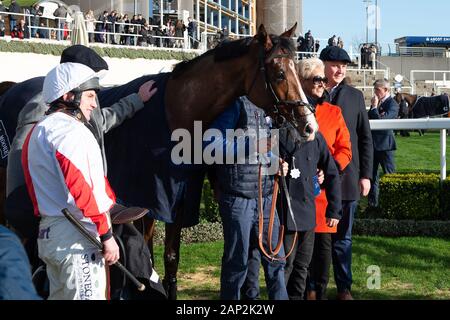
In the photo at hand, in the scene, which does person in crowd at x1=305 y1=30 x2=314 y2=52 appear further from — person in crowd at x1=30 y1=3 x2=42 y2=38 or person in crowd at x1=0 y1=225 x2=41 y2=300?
person in crowd at x1=0 y1=225 x2=41 y2=300

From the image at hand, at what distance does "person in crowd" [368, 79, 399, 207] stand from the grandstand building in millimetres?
16916

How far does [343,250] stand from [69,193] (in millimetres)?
2483

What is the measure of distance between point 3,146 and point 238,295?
202 centimetres

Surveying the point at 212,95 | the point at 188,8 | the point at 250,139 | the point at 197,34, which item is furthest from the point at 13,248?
the point at 188,8

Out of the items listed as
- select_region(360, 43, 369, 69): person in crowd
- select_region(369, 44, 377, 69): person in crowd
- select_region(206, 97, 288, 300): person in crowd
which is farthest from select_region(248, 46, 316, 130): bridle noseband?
select_region(360, 43, 369, 69): person in crowd

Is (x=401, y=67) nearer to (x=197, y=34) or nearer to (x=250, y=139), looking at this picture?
(x=197, y=34)

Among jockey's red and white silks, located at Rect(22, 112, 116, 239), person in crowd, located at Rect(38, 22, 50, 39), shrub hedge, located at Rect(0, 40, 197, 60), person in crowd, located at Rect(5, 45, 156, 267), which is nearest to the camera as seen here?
jockey's red and white silks, located at Rect(22, 112, 116, 239)

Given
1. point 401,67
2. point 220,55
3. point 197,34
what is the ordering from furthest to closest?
point 401,67
point 197,34
point 220,55

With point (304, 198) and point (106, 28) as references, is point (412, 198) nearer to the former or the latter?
point (304, 198)

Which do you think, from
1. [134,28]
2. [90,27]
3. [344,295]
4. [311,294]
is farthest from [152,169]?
[134,28]

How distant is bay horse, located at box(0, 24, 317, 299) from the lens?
13.3ft

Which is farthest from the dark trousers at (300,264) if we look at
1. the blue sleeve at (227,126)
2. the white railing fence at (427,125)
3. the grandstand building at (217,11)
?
the grandstand building at (217,11)

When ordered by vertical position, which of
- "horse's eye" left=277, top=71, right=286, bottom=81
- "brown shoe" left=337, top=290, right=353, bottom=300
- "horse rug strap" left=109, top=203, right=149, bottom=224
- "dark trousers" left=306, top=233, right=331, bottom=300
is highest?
"horse's eye" left=277, top=71, right=286, bottom=81

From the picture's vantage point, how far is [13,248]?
150 cm
